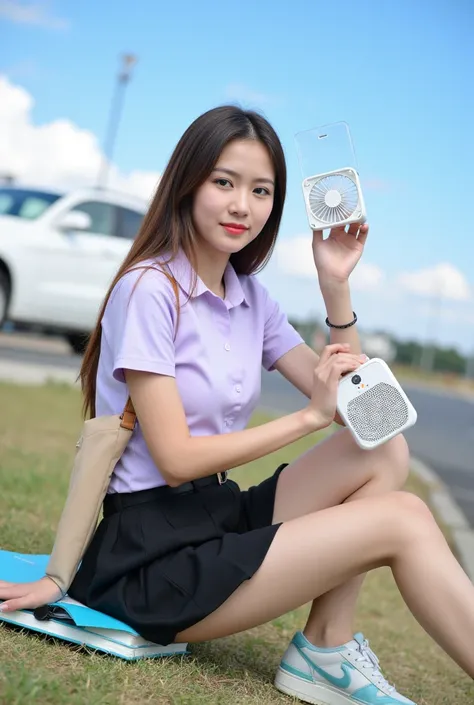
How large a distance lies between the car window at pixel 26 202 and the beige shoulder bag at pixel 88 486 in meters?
7.57

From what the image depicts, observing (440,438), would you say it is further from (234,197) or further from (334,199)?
(234,197)

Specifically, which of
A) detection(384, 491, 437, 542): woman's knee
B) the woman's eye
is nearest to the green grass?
detection(384, 491, 437, 542): woman's knee

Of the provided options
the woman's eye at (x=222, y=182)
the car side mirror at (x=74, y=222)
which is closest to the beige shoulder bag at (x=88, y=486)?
the woman's eye at (x=222, y=182)

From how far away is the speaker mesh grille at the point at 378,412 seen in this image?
2.54 meters

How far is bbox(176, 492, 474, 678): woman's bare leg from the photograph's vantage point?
2387 millimetres

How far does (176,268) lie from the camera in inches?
103

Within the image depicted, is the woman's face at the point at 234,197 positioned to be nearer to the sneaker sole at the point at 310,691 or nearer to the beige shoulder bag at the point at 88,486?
the beige shoulder bag at the point at 88,486

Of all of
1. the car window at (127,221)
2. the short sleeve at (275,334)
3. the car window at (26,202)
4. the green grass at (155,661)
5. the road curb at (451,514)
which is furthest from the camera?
the car window at (127,221)

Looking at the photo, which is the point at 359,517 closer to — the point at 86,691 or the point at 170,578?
the point at 170,578

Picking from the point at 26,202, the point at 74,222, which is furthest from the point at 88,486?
the point at 26,202

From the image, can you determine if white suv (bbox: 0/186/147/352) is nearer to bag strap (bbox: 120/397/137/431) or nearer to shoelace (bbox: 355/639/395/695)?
bag strap (bbox: 120/397/137/431)

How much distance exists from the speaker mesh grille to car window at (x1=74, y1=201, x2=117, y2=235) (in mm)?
7884

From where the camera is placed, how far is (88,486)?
8.24 ft

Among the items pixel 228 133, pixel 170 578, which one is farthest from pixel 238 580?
pixel 228 133
